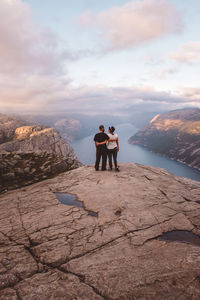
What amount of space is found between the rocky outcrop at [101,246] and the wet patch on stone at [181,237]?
163 mm

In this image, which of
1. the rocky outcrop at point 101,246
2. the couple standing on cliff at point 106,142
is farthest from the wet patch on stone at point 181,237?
the couple standing on cliff at point 106,142

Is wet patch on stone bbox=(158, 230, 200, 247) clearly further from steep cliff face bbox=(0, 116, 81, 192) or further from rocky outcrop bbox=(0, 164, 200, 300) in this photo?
steep cliff face bbox=(0, 116, 81, 192)

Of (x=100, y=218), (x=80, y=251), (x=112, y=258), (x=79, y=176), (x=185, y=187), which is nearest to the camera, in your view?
(x=112, y=258)

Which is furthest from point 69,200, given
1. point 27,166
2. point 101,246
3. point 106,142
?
point 27,166

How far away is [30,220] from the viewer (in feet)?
27.4

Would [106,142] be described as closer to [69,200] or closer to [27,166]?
[69,200]

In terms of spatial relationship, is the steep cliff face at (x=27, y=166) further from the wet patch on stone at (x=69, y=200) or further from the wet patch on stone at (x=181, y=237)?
the wet patch on stone at (x=181, y=237)

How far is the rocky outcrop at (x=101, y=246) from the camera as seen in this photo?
14.7ft

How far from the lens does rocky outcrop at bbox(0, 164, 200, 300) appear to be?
14.7 ft

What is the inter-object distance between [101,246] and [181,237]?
3587 millimetres

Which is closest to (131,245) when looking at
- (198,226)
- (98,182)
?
(198,226)

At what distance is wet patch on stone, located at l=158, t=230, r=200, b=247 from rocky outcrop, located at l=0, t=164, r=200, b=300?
16cm

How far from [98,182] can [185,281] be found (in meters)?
9.09

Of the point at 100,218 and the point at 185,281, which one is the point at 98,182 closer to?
the point at 100,218
